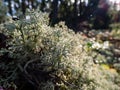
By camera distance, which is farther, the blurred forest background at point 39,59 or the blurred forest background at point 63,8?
the blurred forest background at point 63,8

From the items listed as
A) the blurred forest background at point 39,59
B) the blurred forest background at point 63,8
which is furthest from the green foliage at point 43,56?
the blurred forest background at point 63,8

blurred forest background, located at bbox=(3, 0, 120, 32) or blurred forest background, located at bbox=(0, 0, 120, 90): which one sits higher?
blurred forest background, located at bbox=(3, 0, 120, 32)

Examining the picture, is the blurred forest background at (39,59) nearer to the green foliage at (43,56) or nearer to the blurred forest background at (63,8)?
the green foliage at (43,56)

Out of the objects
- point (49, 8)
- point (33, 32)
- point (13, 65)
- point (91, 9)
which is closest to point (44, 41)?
point (33, 32)

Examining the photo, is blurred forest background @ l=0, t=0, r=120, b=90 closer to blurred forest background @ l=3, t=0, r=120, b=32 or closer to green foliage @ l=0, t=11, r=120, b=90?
green foliage @ l=0, t=11, r=120, b=90

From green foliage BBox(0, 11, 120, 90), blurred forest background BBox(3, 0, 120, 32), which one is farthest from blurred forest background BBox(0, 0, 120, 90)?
blurred forest background BBox(3, 0, 120, 32)

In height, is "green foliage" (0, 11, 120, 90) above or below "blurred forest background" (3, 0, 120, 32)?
below

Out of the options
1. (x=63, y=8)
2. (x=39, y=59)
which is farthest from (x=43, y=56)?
(x=63, y=8)

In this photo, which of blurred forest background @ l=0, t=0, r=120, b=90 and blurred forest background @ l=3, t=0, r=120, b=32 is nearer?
blurred forest background @ l=0, t=0, r=120, b=90

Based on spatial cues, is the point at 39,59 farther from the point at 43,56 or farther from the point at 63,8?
the point at 63,8

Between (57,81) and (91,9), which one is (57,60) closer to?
(57,81)

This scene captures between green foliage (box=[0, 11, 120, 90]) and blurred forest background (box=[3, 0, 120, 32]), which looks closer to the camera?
green foliage (box=[0, 11, 120, 90])
